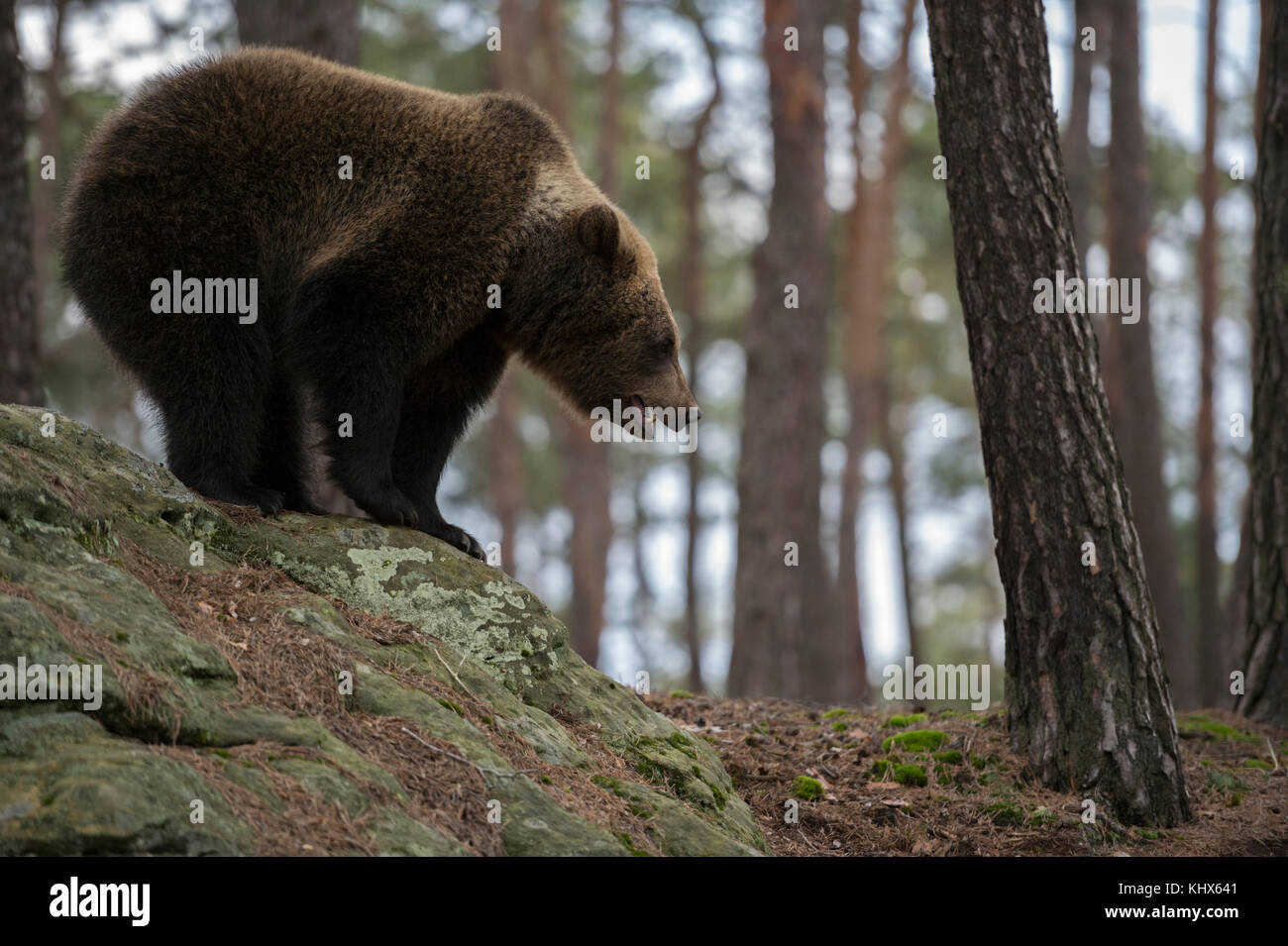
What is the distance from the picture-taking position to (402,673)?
4.96 metres

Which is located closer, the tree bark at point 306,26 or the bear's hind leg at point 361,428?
the bear's hind leg at point 361,428

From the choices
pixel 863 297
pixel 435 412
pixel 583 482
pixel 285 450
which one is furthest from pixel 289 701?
pixel 583 482

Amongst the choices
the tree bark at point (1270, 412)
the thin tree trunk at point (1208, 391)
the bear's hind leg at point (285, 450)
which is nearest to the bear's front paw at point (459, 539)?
the bear's hind leg at point (285, 450)

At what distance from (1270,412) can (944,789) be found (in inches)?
163

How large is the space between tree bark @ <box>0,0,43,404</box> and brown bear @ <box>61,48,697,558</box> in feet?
7.89

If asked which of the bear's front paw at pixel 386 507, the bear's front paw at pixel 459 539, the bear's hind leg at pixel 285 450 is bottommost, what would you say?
the bear's front paw at pixel 459 539

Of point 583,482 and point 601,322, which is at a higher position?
point 601,322

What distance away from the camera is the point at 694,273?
22.0 metres

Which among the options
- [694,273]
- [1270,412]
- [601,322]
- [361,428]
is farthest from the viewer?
[694,273]

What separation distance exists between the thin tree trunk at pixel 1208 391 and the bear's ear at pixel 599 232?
10.4m

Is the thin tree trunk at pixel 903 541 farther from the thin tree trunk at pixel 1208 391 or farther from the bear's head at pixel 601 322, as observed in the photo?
the bear's head at pixel 601 322

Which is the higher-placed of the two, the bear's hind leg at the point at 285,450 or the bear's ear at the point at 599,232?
the bear's ear at the point at 599,232

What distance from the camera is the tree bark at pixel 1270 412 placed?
26.4ft

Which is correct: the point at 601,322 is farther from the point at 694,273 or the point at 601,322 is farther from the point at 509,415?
the point at 694,273
